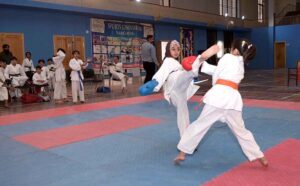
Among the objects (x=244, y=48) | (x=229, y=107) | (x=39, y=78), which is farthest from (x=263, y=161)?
(x=39, y=78)

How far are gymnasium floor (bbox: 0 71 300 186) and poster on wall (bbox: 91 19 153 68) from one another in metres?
9.35

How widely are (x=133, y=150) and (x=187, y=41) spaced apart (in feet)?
58.5

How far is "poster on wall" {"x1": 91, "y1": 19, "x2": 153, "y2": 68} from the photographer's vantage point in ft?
49.9

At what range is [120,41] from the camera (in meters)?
16.2

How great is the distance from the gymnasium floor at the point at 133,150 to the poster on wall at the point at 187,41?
47.6 ft

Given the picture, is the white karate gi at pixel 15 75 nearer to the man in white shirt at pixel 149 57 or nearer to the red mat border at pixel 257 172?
the man in white shirt at pixel 149 57

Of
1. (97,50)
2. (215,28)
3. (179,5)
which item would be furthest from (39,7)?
(215,28)

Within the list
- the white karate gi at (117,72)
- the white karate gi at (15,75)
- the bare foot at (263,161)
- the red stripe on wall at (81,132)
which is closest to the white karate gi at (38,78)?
the white karate gi at (15,75)

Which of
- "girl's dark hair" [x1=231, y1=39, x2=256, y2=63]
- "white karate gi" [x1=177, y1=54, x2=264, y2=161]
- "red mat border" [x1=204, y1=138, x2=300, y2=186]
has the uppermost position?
"girl's dark hair" [x1=231, y1=39, x2=256, y2=63]

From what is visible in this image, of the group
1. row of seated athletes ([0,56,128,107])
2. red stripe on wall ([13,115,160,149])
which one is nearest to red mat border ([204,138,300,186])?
red stripe on wall ([13,115,160,149])

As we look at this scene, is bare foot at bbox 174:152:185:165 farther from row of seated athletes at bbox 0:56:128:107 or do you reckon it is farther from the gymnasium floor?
row of seated athletes at bbox 0:56:128:107

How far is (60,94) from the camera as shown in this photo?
8328 mm

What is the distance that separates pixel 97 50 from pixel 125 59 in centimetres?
185

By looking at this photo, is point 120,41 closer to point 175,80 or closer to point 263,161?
point 175,80
